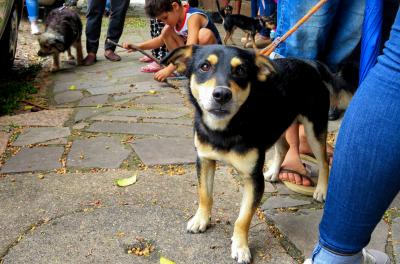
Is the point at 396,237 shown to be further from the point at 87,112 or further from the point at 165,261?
the point at 87,112

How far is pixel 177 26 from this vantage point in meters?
5.69

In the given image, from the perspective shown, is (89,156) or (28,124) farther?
(28,124)

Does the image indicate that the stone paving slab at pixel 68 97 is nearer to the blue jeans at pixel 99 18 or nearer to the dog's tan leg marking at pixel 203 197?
the blue jeans at pixel 99 18

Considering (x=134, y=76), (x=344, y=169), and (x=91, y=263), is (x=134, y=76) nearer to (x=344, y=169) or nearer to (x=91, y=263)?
(x=91, y=263)

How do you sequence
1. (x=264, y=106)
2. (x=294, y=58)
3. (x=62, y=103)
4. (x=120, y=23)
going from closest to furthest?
(x=264, y=106), (x=294, y=58), (x=62, y=103), (x=120, y=23)

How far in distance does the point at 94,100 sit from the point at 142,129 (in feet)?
4.21

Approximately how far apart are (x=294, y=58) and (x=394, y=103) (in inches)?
60.7

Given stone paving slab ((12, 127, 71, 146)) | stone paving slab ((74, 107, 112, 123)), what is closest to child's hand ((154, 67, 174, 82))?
stone paving slab ((74, 107, 112, 123))

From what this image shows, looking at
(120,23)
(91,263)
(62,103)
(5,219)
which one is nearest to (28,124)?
(62,103)

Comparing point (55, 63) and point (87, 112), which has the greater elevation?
point (87, 112)

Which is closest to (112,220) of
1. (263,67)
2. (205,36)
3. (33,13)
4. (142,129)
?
(263,67)

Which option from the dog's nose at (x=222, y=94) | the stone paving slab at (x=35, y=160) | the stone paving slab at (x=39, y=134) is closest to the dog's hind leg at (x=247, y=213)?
the dog's nose at (x=222, y=94)

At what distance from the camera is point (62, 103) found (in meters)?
4.91

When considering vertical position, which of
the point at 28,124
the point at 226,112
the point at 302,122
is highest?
the point at 226,112
